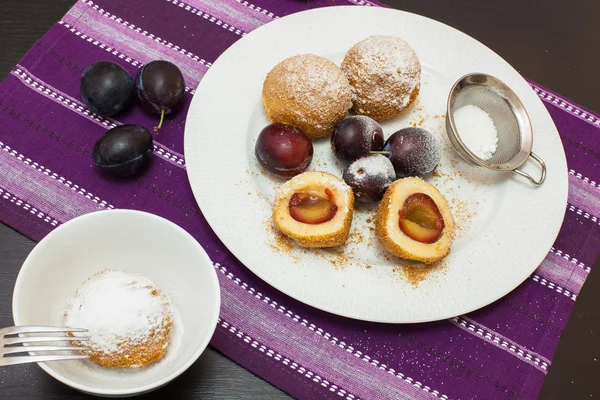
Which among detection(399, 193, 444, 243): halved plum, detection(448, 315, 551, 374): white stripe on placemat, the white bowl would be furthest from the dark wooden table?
detection(399, 193, 444, 243): halved plum

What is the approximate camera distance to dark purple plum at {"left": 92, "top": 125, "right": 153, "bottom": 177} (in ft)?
4.30

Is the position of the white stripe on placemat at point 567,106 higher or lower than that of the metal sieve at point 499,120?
higher

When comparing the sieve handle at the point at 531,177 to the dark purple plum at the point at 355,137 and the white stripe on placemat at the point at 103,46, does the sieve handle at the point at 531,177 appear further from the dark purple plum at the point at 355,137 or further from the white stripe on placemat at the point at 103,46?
the white stripe on placemat at the point at 103,46

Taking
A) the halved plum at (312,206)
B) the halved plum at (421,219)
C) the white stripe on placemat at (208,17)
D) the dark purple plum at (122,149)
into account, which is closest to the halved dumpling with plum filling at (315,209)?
the halved plum at (312,206)

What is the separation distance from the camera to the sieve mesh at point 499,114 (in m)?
1.45

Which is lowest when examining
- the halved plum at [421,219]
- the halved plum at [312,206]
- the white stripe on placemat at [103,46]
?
the halved plum at [312,206]

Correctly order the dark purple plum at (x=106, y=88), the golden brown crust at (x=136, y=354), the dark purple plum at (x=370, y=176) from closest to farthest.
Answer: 1. the golden brown crust at (x=136, y=354)
2. the dark purple plum at (x=370, y=176)
3. the dark purple plum at (x=106, y=88)

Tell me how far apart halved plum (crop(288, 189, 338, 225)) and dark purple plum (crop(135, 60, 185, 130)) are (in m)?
0.40

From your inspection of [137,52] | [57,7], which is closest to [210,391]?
[137,52]

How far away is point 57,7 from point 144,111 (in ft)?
1.54

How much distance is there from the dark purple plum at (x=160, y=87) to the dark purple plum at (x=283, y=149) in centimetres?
24

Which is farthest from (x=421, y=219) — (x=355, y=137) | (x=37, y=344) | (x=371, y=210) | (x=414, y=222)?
(x=37, y=344)

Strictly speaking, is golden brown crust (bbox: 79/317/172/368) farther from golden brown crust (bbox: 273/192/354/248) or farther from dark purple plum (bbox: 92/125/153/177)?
dark purple plum (bbox: 92/125/153/177)

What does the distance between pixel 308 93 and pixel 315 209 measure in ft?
0.90
